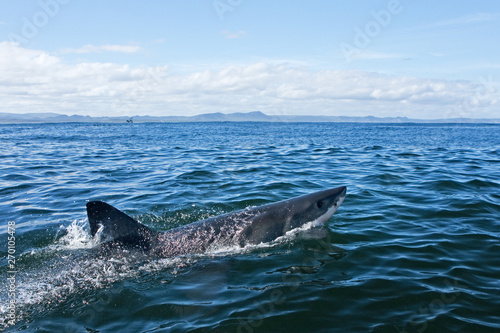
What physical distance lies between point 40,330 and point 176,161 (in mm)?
19346

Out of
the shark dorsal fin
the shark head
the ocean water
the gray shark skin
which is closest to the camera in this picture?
the ocean water

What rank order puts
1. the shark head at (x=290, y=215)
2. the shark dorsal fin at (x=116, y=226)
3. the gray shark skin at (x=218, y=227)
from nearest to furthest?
the shark dorsal fin at (x=116, y=226) < the gray shark skin at (x=218, y=227) < the shark head at (x=290, y=215)

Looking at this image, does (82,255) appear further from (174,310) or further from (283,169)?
(283,169)

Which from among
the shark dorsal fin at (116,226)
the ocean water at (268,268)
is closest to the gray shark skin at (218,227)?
the shark dorsal fin at (116,226)

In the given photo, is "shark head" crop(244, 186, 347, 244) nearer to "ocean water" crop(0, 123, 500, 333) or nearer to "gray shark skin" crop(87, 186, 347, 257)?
"gray shark skin" crop(87, 186, 347, 257)

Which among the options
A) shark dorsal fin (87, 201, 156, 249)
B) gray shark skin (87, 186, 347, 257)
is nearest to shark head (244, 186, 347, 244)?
gray shark skin (87, 186, 347, 257)

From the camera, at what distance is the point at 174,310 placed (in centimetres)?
673

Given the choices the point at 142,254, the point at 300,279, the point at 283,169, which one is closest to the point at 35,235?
the point at 142,254

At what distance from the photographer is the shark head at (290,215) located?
962 centimetres

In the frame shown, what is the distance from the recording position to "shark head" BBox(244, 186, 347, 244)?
31.6 feet

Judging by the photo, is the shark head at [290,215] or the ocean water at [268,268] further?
the shark head at [290,215]

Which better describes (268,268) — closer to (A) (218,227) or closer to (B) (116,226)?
(A) (218,227)

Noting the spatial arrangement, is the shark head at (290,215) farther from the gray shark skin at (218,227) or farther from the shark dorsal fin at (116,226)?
the shark dorsal fin at (116,226)

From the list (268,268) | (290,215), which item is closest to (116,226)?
(268,268)
